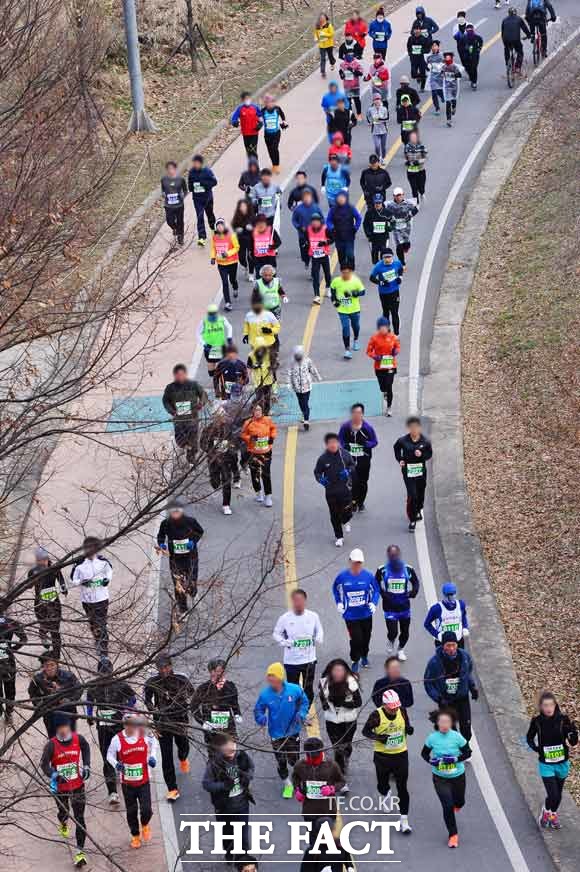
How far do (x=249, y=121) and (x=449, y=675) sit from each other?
1769 centimetres

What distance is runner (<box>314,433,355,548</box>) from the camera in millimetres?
19625

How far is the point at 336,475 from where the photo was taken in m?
19.7

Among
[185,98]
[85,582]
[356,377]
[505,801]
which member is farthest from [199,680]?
[185,98]

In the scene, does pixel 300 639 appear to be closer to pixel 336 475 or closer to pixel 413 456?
pixel 336 475

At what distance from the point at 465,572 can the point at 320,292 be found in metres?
8.31

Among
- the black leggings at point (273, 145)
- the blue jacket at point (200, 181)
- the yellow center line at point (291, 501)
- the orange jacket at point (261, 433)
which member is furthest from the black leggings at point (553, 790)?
the black leggings at point (273, 145)

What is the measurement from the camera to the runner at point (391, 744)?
50.2 ft

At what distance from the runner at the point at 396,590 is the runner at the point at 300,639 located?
3.65 feet

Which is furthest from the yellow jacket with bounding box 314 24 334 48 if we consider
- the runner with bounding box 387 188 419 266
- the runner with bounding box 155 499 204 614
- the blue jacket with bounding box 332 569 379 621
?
the blue jacket with bounding box 332 569 379 621

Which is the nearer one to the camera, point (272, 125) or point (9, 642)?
point (9, 642)

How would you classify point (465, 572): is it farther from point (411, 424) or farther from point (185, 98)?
point (185, 98)

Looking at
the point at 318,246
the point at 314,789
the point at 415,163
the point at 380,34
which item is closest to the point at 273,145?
the point at 415,163

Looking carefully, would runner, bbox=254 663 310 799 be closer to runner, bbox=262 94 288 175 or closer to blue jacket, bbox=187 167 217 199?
blue jacket, bbox=187 167 217 199

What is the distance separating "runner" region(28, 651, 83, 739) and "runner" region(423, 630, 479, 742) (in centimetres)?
349
